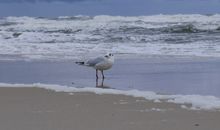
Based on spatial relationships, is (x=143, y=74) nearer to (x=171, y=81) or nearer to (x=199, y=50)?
(x=171, y=81)

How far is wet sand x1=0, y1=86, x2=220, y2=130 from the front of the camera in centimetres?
539

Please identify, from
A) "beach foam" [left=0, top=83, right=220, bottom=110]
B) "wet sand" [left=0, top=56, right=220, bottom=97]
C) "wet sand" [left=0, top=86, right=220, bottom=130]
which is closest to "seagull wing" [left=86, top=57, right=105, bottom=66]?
"wet sand" [left=0, top=56, right=220, bottom=97]

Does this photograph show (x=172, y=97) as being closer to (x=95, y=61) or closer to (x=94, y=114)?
(x=94, y=114)

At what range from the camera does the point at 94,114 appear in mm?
6055

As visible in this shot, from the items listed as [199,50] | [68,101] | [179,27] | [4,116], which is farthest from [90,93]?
[179,27]

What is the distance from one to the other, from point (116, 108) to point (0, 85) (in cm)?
304

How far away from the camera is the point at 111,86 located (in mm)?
9164

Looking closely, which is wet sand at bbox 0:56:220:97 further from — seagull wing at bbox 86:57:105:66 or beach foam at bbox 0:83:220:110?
beach foam at bbox 0:83:220:110

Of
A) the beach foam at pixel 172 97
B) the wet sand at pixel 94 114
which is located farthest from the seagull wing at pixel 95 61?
the wet sand at pixel 94 114

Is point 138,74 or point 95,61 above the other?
point 95,61

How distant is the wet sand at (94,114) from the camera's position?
5395 millimetres

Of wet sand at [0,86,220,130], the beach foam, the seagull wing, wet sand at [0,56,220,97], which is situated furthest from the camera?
the seagull wing

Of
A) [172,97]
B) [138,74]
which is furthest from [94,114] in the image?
[138,74]

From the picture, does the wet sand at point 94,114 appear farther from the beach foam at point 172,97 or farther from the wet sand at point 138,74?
the wet sand at point 138,74
